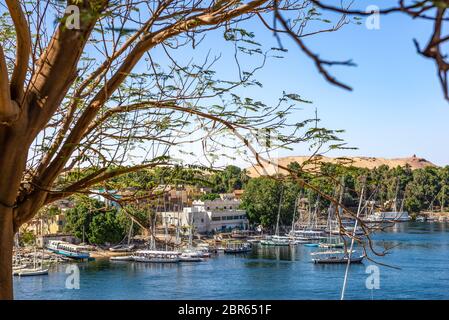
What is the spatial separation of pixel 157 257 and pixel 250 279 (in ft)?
14.6

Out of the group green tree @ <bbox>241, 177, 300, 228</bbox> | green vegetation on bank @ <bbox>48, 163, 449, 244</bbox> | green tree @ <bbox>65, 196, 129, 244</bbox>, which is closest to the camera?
green vegetation on bank @ <bbox>48, 163, 449, 244</bbox>

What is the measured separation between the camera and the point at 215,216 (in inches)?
878

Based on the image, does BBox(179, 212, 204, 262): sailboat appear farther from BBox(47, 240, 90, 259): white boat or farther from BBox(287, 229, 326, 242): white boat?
BBox(287, 229, 326, 242): white boat

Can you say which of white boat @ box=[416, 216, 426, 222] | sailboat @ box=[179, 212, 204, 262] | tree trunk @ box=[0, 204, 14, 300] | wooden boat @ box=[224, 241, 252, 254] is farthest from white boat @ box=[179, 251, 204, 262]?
white boat @ box=[416, 216, 426, 222]

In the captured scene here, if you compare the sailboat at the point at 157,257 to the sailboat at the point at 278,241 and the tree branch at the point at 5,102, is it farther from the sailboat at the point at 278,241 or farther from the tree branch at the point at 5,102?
the tree branch at the point at 5,102

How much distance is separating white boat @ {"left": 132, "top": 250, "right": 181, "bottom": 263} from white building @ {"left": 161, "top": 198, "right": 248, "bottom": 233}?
2.64 meters

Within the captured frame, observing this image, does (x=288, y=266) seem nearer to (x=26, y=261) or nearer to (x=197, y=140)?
(x=26, y=261)

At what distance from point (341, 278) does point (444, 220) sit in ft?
59.1

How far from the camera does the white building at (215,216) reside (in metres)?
20.6

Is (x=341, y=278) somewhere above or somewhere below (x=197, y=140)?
below

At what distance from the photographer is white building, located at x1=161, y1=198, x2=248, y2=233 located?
20594mm

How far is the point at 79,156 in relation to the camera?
74.4 inches

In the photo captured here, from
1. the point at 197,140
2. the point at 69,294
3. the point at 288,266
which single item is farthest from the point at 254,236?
the point at 197,140
